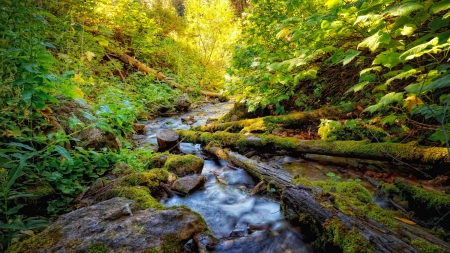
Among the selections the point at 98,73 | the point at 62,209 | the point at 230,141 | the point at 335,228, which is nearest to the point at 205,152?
the point at 230,141

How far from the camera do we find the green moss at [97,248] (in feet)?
5.46

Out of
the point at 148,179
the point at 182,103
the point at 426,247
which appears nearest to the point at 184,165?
the point at 148,179

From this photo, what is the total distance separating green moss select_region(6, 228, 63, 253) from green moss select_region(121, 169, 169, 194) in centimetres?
114

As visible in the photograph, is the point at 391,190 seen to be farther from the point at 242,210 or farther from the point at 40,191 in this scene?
the point at 40,191

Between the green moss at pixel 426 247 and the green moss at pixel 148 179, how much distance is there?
2.88 meters

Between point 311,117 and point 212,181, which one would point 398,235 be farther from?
point 311,117

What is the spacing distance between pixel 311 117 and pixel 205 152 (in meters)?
2.61

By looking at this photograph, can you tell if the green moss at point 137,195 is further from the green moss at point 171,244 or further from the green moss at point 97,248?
the green moss at point 97,248

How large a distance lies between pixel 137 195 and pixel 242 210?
138 centimetres

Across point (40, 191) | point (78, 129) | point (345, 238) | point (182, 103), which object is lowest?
point (40, 191)

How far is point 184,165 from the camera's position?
403 centimetres

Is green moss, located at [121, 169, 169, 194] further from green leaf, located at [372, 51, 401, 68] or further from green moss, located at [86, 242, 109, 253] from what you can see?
green leaf, located at [372, 51, 401, 68]

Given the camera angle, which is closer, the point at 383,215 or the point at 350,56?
the point at 383,215

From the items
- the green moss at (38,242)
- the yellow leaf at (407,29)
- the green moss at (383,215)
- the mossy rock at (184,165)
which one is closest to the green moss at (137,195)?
the green moss at (38,242)
